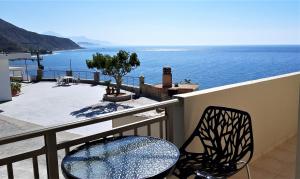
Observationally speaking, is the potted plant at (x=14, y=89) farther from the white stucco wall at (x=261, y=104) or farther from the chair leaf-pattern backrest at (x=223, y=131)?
the chair leaf-pattern backrest at (x=223, y=131)

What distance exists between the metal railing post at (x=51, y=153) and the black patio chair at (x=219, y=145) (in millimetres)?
920

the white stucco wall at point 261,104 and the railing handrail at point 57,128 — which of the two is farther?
the white stucco wall at point 261,104

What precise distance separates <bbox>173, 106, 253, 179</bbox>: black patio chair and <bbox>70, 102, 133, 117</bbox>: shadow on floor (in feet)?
37.8

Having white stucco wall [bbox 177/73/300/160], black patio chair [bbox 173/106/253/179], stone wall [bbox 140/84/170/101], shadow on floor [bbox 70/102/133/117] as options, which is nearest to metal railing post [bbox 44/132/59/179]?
black patio chair [bbox 173/106/253/179]

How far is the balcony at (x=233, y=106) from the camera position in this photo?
1903 millimetres

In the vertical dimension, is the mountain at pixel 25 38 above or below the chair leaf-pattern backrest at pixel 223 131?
above

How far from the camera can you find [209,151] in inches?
111

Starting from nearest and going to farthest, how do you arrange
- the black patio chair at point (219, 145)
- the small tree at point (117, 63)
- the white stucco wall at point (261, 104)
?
the black patio chair at point (219, 145), the white stucco wall at point (261, 104), the small tree at point (117, 63)

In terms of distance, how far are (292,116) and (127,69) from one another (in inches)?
608

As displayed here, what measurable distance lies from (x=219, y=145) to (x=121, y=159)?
1.10 m

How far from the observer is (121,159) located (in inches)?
75.1

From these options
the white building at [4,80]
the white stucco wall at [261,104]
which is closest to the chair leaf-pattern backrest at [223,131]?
the white stucco wall at [261,104]

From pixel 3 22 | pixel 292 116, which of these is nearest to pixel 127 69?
pixel 292 116

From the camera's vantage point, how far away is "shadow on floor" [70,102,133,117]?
13.9 m
